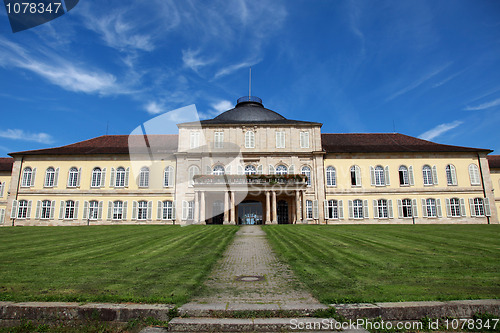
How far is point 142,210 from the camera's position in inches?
1297

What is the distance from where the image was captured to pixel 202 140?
33.8 m

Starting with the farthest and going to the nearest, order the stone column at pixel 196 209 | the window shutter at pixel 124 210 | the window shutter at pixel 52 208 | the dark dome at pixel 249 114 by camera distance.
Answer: the dark dome at pixel 249 114
the window shutter at pixel 124 210
the window shutter at pixel 52 208
the stone column at pixel 196 209

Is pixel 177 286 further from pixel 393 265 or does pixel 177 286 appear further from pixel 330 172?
pixel 330 172

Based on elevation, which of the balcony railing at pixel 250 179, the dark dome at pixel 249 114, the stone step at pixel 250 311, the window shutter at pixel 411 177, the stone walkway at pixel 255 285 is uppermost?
the dark dome at pixel 249 114

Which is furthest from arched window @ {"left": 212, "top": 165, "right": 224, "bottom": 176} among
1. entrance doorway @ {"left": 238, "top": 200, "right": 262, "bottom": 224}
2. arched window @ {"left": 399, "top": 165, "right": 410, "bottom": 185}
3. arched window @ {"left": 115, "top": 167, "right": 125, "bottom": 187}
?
arched window @ {"left": 399, "top": 165, "right": 410, "bottom": 185}

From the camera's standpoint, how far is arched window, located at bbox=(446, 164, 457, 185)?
3272 centimetres

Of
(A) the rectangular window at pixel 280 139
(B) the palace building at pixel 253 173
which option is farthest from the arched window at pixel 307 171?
(A) the rectangular window at pixel 280 139

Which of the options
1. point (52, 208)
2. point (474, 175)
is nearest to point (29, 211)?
point (52, 208)

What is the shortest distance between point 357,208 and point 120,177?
84.5ft

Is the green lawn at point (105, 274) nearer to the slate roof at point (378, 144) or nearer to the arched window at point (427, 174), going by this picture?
the slate roof at point (378, 144)

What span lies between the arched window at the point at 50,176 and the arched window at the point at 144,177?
9.27 m

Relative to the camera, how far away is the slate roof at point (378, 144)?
33.0 metres

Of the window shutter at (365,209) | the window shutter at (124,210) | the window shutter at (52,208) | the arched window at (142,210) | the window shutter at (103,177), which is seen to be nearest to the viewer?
the window shutter at (365,209)

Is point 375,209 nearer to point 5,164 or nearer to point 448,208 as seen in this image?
point 448,208
